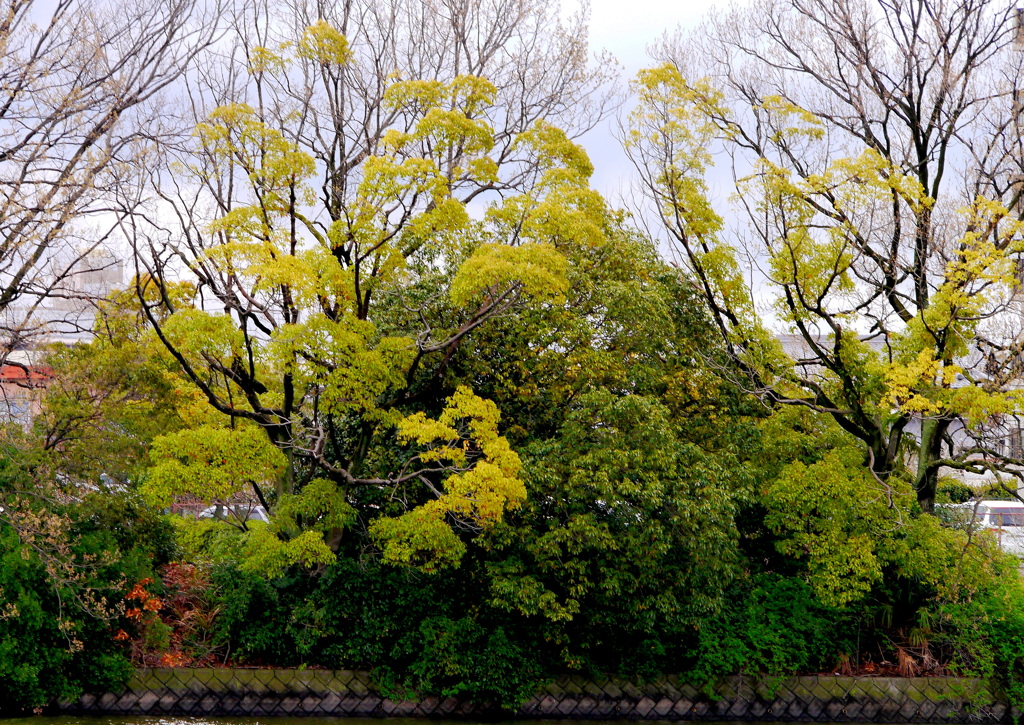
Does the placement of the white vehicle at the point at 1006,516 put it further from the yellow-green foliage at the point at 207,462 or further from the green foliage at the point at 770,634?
the yellow-green foliage at the point at 207,462

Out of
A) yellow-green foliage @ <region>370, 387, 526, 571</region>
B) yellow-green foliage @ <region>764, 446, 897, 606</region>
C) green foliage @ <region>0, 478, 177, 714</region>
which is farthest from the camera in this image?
yellow-green foliage @ <region>764, 446, 897, 606</region>

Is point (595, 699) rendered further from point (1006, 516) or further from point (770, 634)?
point (1006, 516)

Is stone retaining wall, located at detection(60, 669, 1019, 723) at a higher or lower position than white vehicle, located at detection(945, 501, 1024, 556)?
lower

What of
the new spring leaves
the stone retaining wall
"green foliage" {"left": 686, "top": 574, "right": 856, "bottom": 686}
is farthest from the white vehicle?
the new spring leaves

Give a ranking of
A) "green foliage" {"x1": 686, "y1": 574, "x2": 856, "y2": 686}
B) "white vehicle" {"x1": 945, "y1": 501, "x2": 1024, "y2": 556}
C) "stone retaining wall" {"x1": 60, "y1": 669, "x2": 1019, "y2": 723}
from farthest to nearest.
Result: "white vehicle" {"x1": 945, "y1": 501, "x2": 1024, "y2": 556}
"green foliage" {"x1": 686, "y1": 574, "x2": 856, "y2": 686}
"stone retaining wall" {"x1": 60, "y1": 669, "x2": 1019, "y2": 723}

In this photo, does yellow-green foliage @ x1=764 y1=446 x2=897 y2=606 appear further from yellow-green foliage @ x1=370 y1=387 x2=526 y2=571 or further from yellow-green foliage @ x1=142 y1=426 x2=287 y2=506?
yellow-green foliage @ x1=142 y1=426 x2=287 y2=506

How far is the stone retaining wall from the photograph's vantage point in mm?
14016

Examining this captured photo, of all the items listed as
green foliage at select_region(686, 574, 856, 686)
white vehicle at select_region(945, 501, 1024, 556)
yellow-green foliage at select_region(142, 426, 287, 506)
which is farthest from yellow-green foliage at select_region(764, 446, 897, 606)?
yellow-green foliage at select_region(142, 426, 287, 506)

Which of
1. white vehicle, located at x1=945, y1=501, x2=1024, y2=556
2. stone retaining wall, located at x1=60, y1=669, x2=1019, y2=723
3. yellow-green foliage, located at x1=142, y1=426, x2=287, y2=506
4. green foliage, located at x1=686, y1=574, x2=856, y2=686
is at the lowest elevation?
stone retaining wall, located at x1=60, y1=669, x2=1019, y2=723

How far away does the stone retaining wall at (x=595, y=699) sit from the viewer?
14.0 metres

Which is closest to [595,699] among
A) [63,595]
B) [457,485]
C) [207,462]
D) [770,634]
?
[770,634]

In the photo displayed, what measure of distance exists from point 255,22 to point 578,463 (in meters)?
11.3

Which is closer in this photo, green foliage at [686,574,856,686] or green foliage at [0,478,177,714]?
green foliage at [0,478,177,714]

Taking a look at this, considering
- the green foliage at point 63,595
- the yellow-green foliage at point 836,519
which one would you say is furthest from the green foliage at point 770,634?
the green foliage at point 63,595
